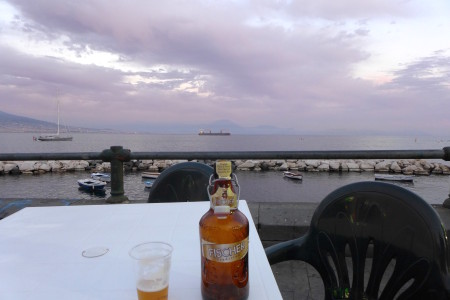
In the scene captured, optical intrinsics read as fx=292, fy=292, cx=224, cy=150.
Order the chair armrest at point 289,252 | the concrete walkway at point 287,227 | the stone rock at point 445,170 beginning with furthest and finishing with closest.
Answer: the stone rock at point 445,170
the concrete walkway at point 287,227
the chair armrest at point 289,252

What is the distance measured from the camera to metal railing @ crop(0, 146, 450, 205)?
3.14 m

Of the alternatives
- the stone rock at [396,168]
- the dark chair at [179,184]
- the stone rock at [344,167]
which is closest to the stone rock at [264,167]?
the stone rock at [344,167]

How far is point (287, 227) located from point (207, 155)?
1.16 m

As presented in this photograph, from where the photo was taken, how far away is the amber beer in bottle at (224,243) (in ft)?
Result: 2.61

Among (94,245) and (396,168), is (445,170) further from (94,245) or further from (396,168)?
(94,245)

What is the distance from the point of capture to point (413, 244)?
4.72ft

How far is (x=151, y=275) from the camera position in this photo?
84cm

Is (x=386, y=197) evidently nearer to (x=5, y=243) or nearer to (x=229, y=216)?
(x=229, y=216)

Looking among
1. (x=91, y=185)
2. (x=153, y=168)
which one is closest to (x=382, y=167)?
(x=153, y=168)

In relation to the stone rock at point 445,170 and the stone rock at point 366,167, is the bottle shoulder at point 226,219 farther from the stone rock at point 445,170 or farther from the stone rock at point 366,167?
the stone rock at point 445,170

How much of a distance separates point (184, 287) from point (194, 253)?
247 millimetres

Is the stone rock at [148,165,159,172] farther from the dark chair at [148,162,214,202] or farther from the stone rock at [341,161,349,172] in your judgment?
the dark chair at [148,162,214,202]

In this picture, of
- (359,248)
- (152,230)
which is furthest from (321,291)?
(152,230)

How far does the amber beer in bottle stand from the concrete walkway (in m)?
1.92
